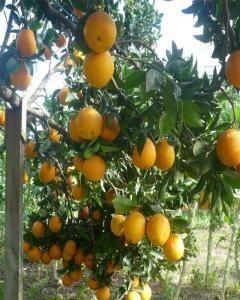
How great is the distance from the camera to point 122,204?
60.1 inches

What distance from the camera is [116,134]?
4.65ft

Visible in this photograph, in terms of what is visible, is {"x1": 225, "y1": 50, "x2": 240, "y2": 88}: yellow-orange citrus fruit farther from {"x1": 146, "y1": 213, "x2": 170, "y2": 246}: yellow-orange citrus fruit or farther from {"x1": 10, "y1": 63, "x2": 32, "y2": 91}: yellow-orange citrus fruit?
→ {"x1": 10, "y1": 63, "x2": 32, "y2": 91}: yellow-orange citrus fruit

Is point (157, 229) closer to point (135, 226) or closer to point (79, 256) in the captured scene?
point (135, 226)

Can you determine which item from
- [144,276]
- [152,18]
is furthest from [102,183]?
[152,18]

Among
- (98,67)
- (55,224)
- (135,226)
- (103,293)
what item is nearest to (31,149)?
(55,224)

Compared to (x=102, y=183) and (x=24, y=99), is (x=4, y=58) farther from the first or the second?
(x=102, y=183)

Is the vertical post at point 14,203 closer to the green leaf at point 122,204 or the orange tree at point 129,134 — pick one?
the orange tree at point 129,134

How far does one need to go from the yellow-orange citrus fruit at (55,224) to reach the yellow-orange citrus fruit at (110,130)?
1.26m

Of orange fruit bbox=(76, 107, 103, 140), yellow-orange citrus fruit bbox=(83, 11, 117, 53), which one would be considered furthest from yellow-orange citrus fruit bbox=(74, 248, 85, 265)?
yellow-orange citrus fruit bbox=(83, 11, 117, 53)

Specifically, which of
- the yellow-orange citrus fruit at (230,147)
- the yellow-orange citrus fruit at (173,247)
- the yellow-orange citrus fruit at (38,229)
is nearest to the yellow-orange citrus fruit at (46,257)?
the yellow-orange citrus fruit at (38,229)

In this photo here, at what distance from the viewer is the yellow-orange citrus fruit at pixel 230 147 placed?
113 centimetres

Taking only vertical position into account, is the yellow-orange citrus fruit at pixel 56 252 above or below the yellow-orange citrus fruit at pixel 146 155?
below

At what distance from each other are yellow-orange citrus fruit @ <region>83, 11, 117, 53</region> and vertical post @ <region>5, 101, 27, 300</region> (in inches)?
34.6

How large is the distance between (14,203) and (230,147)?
1.08 meters
